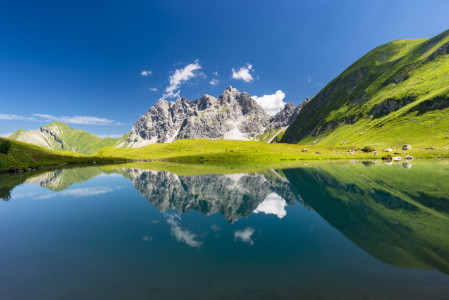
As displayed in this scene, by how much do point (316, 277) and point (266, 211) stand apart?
15007 millimetres

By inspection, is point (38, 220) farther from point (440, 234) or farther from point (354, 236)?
point (440, 234)

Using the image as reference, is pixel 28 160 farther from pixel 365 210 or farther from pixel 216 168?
pixel 365 210

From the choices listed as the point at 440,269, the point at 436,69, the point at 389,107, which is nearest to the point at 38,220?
the point at 440,269

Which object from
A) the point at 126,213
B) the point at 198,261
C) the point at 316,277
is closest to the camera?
the point at 316,277

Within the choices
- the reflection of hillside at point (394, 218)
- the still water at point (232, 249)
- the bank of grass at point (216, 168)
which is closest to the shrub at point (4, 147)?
the bank of grass at point (216, 168)

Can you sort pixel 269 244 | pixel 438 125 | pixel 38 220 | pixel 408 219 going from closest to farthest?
1. pixel 269 244
2. pixel 408 219
3. pixel 38 220
4. pixel 438 125

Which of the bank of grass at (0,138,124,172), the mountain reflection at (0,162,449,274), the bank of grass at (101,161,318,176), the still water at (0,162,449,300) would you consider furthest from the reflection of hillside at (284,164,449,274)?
the bank of grass at (0,138,124,172)

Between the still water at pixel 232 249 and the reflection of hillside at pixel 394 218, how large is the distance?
4.3 inches

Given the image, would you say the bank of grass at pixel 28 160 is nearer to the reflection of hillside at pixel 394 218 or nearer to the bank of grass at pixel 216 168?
the bank of grass at pixel 216 168

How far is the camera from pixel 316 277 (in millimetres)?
10984

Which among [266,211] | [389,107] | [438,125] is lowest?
[266,211]

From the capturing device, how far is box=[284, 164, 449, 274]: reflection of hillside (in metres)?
13.5

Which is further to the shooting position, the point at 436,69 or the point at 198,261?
the point at 436,69

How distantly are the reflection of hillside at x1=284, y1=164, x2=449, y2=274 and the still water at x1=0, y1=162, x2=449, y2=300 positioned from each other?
109 millimetres
